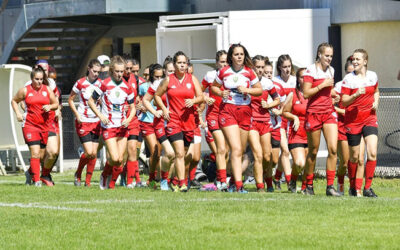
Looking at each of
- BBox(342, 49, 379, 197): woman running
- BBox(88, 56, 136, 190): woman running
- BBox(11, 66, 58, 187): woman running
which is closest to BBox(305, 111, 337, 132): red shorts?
BBox(342, 49, 379, 197): woman running

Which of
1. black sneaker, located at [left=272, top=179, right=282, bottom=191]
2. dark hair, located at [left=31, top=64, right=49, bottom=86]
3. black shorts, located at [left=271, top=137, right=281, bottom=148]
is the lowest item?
black sneaker, located at [left=272, top=179, right=282, bottom=191]

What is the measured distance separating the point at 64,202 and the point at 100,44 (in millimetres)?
20054

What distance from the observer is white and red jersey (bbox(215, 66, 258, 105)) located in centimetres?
1535

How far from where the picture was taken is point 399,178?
67.0 ft

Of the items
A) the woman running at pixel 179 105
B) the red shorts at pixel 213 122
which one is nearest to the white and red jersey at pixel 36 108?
the woman running at pixel 179 105

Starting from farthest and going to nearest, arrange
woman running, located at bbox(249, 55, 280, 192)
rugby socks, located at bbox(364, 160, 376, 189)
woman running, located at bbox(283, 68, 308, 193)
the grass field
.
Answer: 1. woman running, located at bbox(283, 68, 308, 193)
2. woman running, located at bbox(249, 55, 280, 192)
3. rugby socks, located at bbox(364, 160, 376, 189)
4. the grass field

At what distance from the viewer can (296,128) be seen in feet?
53.7

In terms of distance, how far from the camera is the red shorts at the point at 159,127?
1658cm

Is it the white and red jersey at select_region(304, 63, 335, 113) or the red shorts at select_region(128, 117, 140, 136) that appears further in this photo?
the red shorts at select_region(128, 117, 140, 136)

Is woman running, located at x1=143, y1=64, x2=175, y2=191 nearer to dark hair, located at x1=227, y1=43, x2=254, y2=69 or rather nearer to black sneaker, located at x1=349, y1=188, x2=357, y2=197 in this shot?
dark hair, located at x1=227, y1=43, x2=254, y2=69

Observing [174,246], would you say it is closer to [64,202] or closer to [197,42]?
[64,202]

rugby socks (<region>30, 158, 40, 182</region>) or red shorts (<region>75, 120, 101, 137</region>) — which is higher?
red shorts (<region>75, 120, 101, 137</region>)

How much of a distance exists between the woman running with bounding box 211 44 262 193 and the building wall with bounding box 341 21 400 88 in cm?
1040

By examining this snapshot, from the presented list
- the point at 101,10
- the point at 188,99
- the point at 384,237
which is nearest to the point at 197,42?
the point at 101,10
